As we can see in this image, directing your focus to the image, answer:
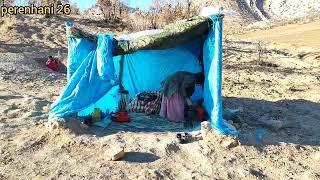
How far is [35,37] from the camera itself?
18.7 metres

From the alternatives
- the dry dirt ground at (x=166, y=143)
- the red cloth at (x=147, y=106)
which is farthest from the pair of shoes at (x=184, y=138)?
the red cloth at (x=147, y=106)

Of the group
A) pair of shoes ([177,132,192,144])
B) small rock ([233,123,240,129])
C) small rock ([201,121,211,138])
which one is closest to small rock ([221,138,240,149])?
small rock ([201,121,211,138])

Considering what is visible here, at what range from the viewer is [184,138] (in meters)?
6.66

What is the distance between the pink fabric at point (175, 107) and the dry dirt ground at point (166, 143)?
78cm

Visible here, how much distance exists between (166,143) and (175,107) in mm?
1196

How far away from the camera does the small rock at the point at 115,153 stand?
6.05 m

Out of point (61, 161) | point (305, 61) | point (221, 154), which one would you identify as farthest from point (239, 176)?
point (305, 61)

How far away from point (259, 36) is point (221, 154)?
763 inches

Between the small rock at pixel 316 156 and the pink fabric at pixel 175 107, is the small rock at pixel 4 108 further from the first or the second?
the small rock at pixel 316 156

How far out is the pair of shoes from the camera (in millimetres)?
6637

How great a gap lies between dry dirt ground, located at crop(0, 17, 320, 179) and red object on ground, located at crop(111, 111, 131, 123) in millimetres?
616

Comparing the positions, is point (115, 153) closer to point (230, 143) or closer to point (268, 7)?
point (230, 143)

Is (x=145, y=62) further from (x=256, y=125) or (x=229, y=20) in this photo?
(x=229, y=20)

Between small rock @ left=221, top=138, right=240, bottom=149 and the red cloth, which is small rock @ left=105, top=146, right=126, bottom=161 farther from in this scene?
the red cloth
